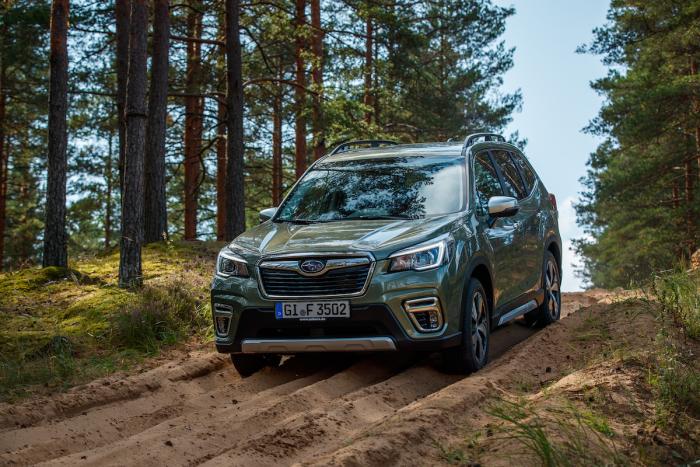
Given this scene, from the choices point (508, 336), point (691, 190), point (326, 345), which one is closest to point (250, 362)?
point (326, 345)

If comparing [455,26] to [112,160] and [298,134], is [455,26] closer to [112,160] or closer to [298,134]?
[298,134]

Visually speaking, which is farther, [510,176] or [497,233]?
[510,176]

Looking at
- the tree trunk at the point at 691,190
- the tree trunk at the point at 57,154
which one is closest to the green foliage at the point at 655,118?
the tree trunk at the point at 691,190

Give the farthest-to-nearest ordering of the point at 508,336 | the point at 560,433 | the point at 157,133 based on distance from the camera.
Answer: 1. the point at 157,133
2. the point at 508,336
3. the point at 560,433

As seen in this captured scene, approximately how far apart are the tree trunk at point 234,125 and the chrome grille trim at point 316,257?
9997 mm

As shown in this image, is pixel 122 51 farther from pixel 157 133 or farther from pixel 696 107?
pixel 696 107

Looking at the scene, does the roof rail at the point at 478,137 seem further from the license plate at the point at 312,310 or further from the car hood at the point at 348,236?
the license plate at the point at 312,310

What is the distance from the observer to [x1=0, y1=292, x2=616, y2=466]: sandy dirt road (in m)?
4.96

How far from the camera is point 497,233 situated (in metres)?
7.77

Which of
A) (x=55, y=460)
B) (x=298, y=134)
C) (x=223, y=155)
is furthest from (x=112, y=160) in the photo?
(x=55, y=460)

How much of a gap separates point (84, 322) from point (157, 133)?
22.9 feet

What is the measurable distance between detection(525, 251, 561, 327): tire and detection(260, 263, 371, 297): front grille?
358 centimetres

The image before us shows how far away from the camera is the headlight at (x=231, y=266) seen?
22.6ft

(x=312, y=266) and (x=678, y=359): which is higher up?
(x=312, y=266)
